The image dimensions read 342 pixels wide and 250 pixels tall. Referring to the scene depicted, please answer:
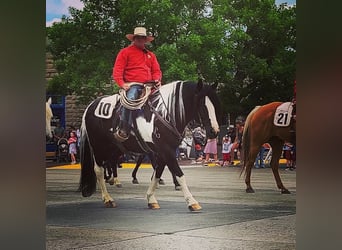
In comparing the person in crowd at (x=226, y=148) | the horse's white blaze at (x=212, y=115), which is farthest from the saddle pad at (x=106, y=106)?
the person in crowd at (x=226, y=148)

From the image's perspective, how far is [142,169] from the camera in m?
6.34

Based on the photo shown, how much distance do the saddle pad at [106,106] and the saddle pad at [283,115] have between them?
4.91 feet

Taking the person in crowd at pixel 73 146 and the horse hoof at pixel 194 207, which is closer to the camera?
the horse hoof at pixel 194 207

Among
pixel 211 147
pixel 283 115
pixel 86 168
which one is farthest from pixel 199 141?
pixel 86 168

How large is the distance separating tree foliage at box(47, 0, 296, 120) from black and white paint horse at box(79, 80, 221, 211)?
124 millimetres

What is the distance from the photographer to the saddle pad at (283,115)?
5961 millimetres

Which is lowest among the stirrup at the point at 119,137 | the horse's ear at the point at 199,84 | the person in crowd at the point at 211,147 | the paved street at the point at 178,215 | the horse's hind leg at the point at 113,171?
the paved street at the point at 178,215

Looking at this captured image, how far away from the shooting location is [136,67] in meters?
6.37

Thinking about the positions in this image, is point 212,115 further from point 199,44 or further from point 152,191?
point 152,191

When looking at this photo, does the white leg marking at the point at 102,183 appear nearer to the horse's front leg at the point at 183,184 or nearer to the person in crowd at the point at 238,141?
the horse's front leg at the point at 183,184

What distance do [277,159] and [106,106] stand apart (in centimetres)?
167
